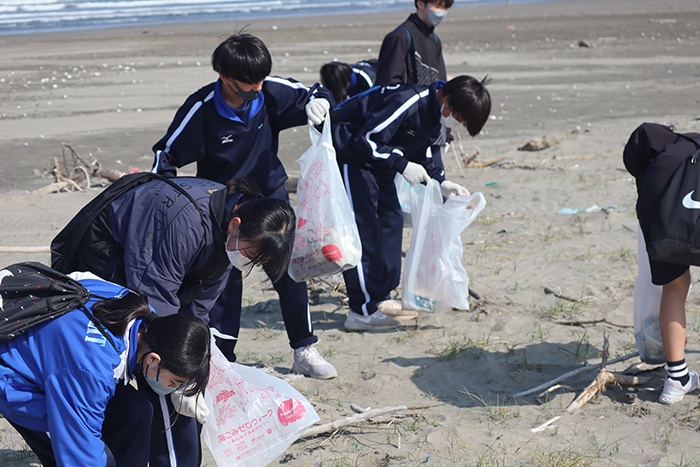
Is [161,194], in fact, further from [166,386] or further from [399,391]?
[399,391]

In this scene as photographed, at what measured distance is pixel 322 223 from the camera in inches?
131

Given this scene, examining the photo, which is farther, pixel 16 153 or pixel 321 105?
pixel 16 153

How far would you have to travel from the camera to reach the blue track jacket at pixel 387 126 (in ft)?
11.5

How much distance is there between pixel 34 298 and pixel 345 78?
382cm

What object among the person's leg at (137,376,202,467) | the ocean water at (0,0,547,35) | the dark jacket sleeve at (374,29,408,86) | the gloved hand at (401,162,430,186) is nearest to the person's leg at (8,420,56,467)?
the person's leg at (137,376,202,467)

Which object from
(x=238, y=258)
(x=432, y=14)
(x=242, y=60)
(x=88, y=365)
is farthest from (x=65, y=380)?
(x=432, y=14)

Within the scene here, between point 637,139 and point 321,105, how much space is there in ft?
4.87

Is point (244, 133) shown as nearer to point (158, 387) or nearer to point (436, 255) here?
point (436, 255)

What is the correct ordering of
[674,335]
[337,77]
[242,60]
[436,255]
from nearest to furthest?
[674,335] → [242,60] → [436,255] → [337,77]

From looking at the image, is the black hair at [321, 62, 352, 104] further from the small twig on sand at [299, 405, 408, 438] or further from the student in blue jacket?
the student in blue jacket

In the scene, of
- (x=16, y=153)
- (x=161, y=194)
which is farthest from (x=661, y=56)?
(x=161, y=194)

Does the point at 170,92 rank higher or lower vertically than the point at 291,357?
higher

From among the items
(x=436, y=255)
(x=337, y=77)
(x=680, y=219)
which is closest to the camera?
(x=680, y=219)

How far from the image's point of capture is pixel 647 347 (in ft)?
9.73
